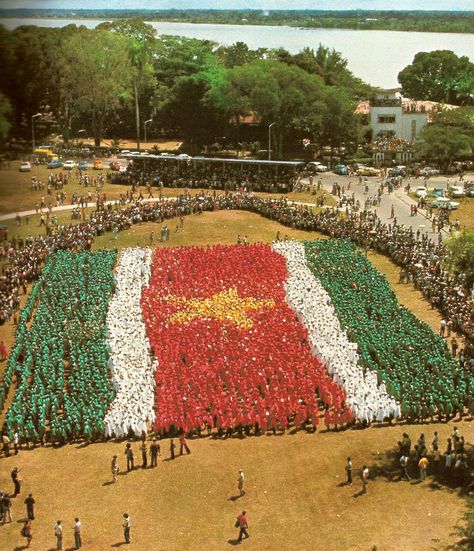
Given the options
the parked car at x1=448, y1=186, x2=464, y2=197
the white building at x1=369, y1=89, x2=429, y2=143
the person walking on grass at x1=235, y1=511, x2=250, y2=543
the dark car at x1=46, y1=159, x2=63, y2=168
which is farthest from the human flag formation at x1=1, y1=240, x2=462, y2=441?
the white building at x1=369, y1=89, x2=429, y2=143

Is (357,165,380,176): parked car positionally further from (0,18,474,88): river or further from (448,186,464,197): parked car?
(0,18,474,88): river

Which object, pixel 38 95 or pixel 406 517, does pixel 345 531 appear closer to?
pixel 406 517

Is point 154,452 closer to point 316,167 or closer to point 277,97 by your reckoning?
point 316,167

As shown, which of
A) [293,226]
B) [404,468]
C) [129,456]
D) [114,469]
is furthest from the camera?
[293,226]

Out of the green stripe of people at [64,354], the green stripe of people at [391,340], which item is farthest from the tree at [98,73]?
the green stripe of people at [391,340]

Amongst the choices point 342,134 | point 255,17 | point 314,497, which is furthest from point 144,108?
point 255,17

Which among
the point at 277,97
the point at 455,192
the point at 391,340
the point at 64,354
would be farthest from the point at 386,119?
the point at 64,354

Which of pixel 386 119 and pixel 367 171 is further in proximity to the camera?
pixel 386 119

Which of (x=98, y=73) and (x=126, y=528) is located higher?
(x=98, y=73)
